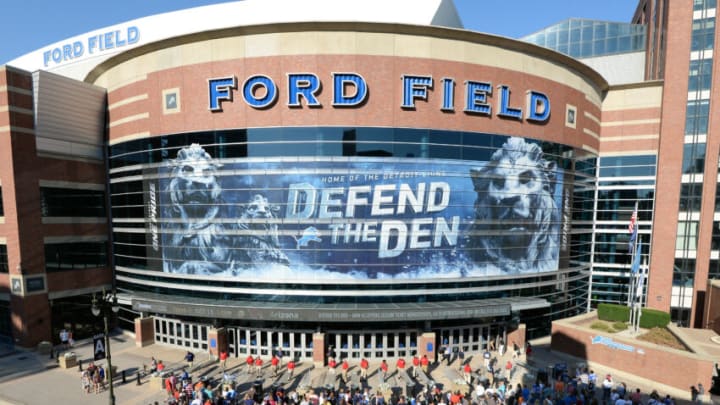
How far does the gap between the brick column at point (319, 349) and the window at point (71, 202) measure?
21.8 metres

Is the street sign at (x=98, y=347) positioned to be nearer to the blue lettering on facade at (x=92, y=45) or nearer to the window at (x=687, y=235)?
the blue lettering on facade at (x=92, y=45)

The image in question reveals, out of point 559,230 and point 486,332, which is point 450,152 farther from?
point 486,332

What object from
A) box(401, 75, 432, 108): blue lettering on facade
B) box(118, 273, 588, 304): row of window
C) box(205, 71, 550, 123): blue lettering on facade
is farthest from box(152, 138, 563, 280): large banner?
box(401, 75, 432, 108): blue lettering on facade

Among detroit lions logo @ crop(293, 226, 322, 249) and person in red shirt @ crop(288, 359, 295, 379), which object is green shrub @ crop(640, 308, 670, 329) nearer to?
detroit lions logo @ crop(293, 226, 322, 249)

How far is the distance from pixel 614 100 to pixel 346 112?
27940mm

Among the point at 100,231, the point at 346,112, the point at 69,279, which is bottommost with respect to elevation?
the point at 69,279

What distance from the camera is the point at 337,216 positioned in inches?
832

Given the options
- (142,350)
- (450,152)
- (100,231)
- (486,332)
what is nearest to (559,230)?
(486,332)

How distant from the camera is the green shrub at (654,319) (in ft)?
78.9

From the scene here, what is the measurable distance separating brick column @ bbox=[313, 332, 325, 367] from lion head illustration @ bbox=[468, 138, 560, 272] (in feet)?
40.2

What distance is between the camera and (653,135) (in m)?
30.1

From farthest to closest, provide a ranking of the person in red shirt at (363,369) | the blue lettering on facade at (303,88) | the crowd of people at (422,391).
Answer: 1. the blue lettering on facade at (303,88)
2. the person in red shirt at (363,369)
3. the crowd of people at (422,391)

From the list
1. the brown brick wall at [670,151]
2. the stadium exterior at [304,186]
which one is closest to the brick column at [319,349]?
the stadium exterior at [304,186]

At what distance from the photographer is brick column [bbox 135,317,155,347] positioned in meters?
23.8
